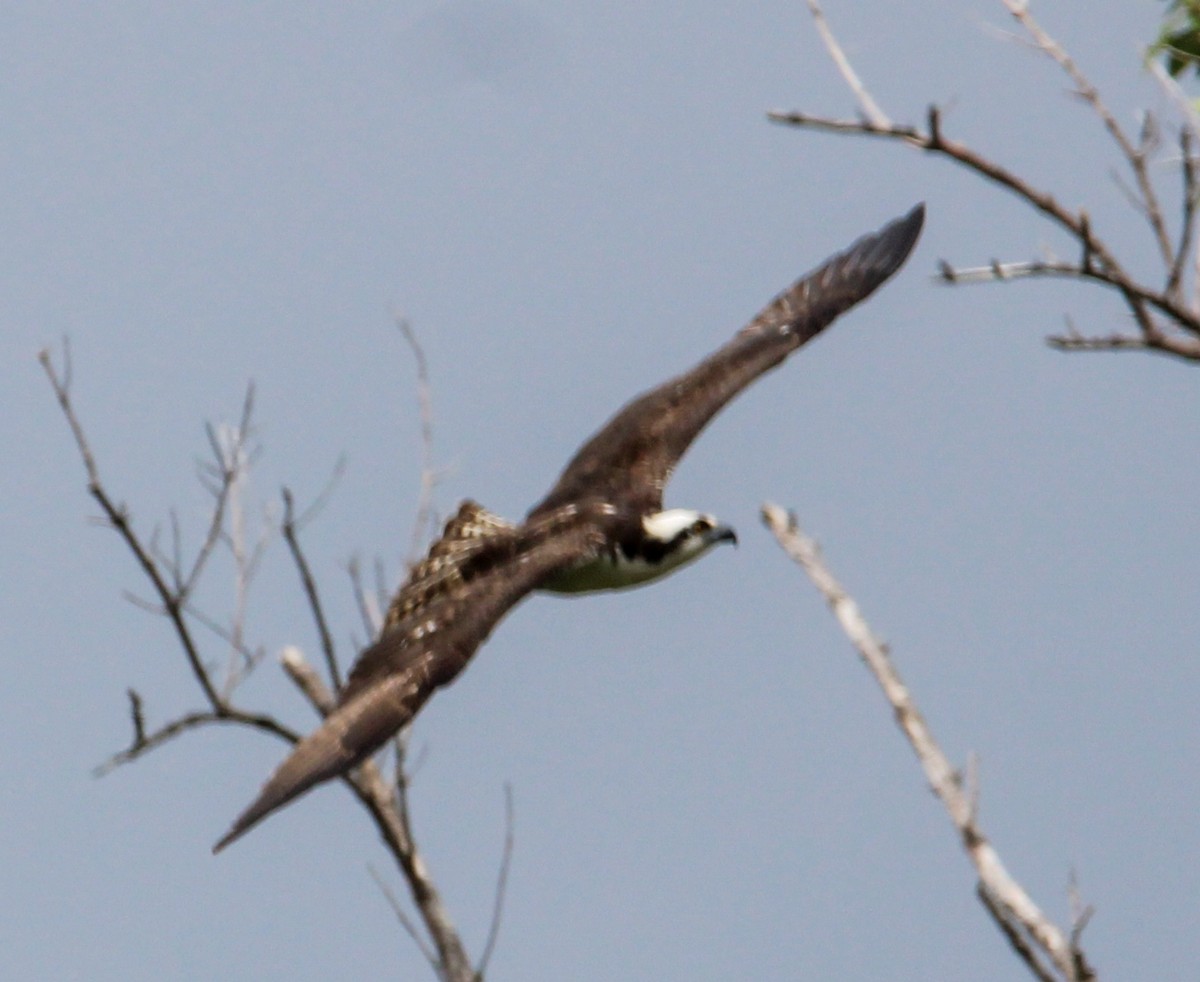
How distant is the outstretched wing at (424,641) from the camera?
696 cm

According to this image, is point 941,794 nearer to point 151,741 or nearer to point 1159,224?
point 1159,224

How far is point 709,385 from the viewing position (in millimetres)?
10758

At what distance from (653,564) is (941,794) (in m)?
3.87

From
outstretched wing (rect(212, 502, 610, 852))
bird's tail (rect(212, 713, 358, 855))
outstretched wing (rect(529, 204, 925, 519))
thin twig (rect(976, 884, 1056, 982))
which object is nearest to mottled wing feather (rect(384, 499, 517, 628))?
outstretched wing (rect(212, 502, 610, 852))

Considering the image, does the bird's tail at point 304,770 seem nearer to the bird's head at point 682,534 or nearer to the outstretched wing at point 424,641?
the outstretched wing at point 424,641

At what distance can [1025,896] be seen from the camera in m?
5.61

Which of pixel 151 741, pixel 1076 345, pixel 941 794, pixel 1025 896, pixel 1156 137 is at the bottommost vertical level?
pixel 1025 896

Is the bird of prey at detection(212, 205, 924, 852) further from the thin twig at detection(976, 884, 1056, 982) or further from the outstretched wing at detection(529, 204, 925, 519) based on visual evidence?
the thin twig at detection(976, 884, 1056, 982)

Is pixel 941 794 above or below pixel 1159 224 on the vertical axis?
below

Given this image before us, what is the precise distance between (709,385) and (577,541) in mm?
1991

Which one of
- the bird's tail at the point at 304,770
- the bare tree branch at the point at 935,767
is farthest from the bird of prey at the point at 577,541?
the bare tree branch at the point at 935,767

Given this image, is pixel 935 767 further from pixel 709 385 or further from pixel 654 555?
pixel 709 385

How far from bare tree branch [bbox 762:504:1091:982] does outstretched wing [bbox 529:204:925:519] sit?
298 cm

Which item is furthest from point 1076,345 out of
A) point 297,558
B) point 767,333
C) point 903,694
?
point 767,333
